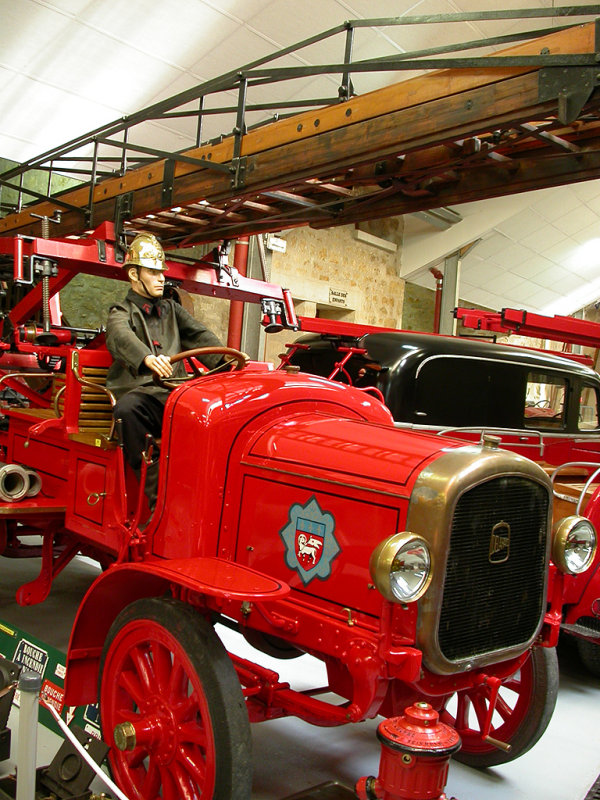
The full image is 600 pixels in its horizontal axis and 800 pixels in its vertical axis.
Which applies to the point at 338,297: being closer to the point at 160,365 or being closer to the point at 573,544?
the point at 160,365

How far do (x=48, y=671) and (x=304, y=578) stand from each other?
1157 millimetres

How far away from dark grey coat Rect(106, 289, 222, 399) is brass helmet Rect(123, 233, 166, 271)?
15 centimetres

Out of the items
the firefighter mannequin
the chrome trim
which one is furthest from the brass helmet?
the chrome trim

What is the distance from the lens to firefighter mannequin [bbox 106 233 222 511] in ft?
9.12

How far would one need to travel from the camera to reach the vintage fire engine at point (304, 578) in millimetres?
2008

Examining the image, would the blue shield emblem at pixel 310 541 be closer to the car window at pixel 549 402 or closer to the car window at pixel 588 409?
the car window at pixel 549 402

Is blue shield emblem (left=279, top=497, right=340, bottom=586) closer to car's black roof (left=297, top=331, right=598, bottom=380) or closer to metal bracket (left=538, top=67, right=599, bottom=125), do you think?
metal bracket (left=538, top=67, right=599, bottom=125)

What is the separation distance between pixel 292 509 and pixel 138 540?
0.66 meters

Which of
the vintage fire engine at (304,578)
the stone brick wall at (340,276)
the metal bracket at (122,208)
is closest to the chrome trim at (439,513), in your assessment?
the vintage fire engine at (304,578)

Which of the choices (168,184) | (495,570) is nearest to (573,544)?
(495,570)

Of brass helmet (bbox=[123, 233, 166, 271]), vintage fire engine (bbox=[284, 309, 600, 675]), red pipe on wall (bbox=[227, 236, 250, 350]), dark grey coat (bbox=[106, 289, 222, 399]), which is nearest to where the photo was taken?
dark grey coat (bbox=[106, 289, 222, 399])

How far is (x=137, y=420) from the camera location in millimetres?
2781

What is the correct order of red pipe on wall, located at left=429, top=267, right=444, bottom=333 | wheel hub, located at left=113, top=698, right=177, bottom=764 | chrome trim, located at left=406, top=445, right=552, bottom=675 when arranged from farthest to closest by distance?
red pipe on wall, located at left=429, top=267, right=444, bottom=333 < wheel hub, located at left=113, top=698, right=177, bottom=764 < chrome trim, located at left=406, top=445, right=552, bottom=675

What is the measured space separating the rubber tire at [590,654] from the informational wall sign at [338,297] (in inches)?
284
